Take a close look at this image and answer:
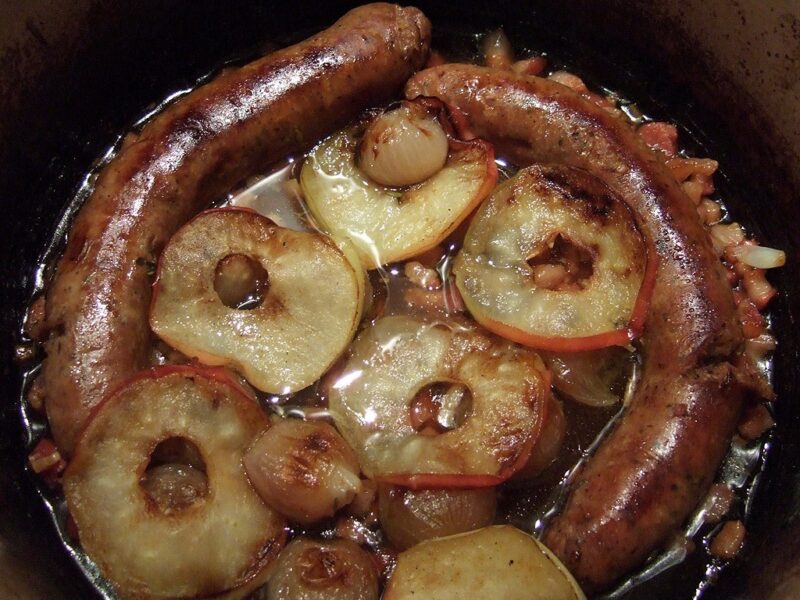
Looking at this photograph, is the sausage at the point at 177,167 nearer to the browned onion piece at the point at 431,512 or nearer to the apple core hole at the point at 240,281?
the apple core hole at the point at 240,281

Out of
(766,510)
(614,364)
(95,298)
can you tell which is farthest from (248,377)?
(766,510)

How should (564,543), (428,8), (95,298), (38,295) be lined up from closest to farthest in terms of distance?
(564,543), (95,298), (38,295), (428,8)

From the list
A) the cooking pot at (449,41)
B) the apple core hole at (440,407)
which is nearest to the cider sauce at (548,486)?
the cooking pot at (449,41)

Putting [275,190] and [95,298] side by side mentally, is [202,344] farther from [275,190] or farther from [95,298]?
[275,190]

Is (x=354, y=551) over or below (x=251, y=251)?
below

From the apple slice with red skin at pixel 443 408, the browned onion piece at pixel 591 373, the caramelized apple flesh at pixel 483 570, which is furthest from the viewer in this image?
the browned onion piece at pixel 591 373

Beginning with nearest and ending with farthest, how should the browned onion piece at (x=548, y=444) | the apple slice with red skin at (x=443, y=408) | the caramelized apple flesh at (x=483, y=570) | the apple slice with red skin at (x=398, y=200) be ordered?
the caramelized apple flesh at (x=483, y=570) < the apple slice with red skin at (x=443, y=408) < the browned onion piece at (x=548, y=444) < the apple slice with red skin at (x=398, y=200)

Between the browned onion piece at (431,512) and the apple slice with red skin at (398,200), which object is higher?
the apple slice with red skin at (398,200)
